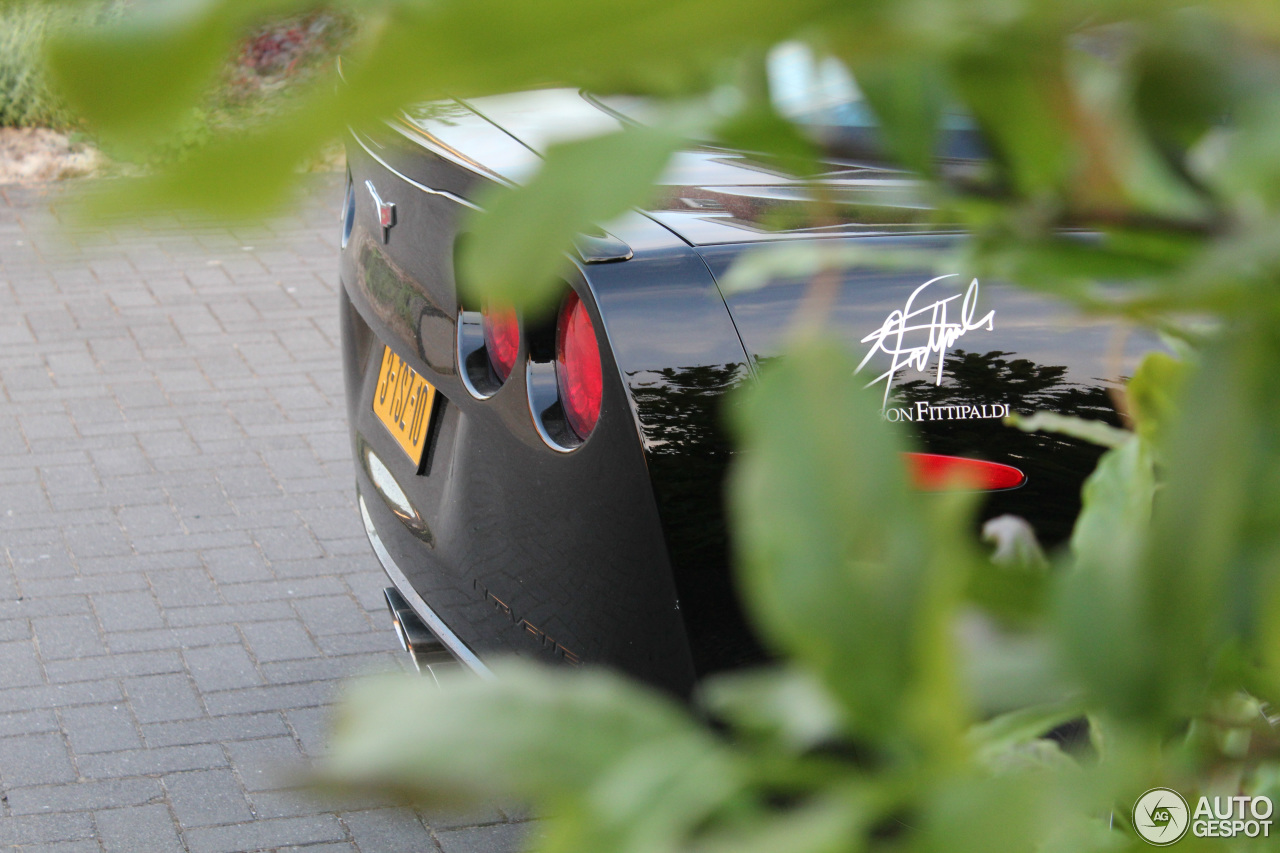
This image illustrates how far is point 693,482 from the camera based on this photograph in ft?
7.22

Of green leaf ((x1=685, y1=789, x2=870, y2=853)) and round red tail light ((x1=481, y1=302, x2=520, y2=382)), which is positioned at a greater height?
green leaf ((x1=685, y1=789, x2=870, y2=853))

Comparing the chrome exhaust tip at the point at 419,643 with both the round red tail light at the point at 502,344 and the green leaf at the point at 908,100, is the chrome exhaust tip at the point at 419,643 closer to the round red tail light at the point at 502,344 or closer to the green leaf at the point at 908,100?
the round red tail light at the point at 502,344

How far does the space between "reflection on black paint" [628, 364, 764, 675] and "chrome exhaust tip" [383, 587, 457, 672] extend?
82 centimetres

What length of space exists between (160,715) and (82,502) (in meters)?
1.51

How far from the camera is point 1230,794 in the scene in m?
0.47

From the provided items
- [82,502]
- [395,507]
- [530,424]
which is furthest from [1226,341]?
[82,502]

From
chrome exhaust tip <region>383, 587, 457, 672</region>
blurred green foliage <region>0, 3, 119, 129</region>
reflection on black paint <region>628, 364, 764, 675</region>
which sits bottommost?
chrome exhaust tip <region>383, 587, 457, 672</region>

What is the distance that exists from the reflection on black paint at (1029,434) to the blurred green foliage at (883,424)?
1.96 meters

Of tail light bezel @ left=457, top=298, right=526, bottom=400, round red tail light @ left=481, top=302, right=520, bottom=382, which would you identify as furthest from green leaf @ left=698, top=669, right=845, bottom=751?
tail light bezel @ left=457, top=298, right=526, bottom=400

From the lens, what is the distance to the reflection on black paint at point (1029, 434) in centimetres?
226

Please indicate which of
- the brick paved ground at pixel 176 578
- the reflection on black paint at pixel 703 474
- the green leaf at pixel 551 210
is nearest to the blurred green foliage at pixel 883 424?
the green leaf at pixel 551 210

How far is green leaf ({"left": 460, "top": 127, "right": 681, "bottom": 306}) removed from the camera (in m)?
0.25
